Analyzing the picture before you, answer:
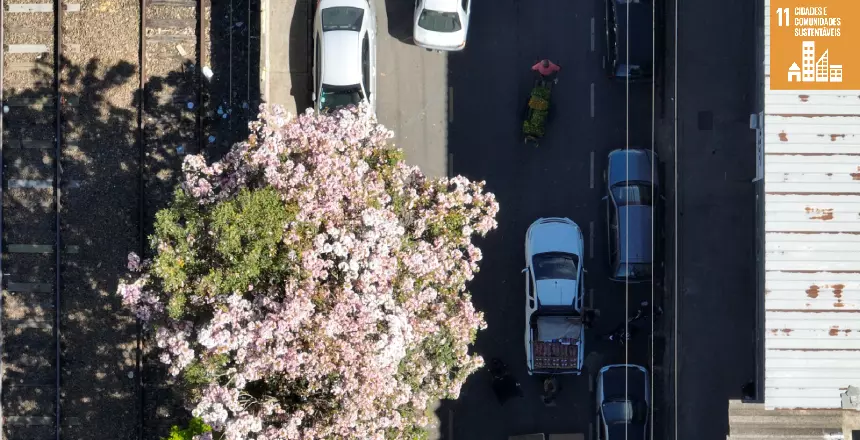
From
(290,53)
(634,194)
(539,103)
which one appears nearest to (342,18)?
(290,53)

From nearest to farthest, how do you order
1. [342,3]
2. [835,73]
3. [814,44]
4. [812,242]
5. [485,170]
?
[812,242] < [835,73] < [814,44] < [342,3] < [485,170]

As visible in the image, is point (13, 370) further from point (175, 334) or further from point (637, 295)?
point (637, 295)

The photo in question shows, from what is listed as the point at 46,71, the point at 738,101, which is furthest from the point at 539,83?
the point at 46,71

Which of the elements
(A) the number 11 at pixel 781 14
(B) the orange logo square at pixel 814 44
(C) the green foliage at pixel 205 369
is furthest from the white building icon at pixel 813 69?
(C) the green foliage at pixel 205 369

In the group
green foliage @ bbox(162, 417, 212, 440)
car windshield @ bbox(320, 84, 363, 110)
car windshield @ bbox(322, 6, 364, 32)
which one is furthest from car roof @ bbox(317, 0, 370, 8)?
green foliage @ bbox(162, 417, 212, 440)

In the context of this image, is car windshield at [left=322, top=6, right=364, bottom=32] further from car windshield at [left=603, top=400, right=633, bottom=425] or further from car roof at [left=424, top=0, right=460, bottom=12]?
car windshield at [left=603, top=400, right=633, bottom=425]

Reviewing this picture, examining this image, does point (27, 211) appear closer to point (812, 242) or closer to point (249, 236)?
point (249, 236)
